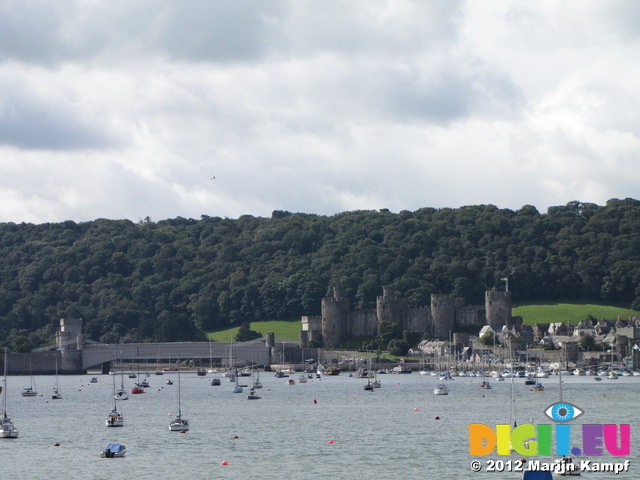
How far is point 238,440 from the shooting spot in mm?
→ 61906

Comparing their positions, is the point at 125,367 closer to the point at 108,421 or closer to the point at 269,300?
the point at 269,300

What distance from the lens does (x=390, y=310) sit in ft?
568

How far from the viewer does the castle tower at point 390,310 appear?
568ft

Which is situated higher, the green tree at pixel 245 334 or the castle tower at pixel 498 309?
the castle tower at pixel 498 309

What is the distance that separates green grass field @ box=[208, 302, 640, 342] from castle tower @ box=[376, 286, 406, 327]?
17220 millimetres

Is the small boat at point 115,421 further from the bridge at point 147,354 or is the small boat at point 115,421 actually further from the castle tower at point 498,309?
the castle tower at point 498,309

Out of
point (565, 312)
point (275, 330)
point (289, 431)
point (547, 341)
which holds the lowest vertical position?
point (289, 431)

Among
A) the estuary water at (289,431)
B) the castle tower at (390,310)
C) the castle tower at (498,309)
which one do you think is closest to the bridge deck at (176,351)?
the castle tower at (390,310)

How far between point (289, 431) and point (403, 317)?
10908 cm

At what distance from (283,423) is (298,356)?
9735 cm

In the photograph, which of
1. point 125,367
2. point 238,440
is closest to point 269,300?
point 125,367

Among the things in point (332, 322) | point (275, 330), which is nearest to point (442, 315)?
point (332, 322)

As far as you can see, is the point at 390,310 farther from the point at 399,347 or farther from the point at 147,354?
the point at 147,354

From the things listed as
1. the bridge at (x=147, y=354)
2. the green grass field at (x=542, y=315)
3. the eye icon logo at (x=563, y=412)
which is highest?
the green grass field at (x=542, y=315)
